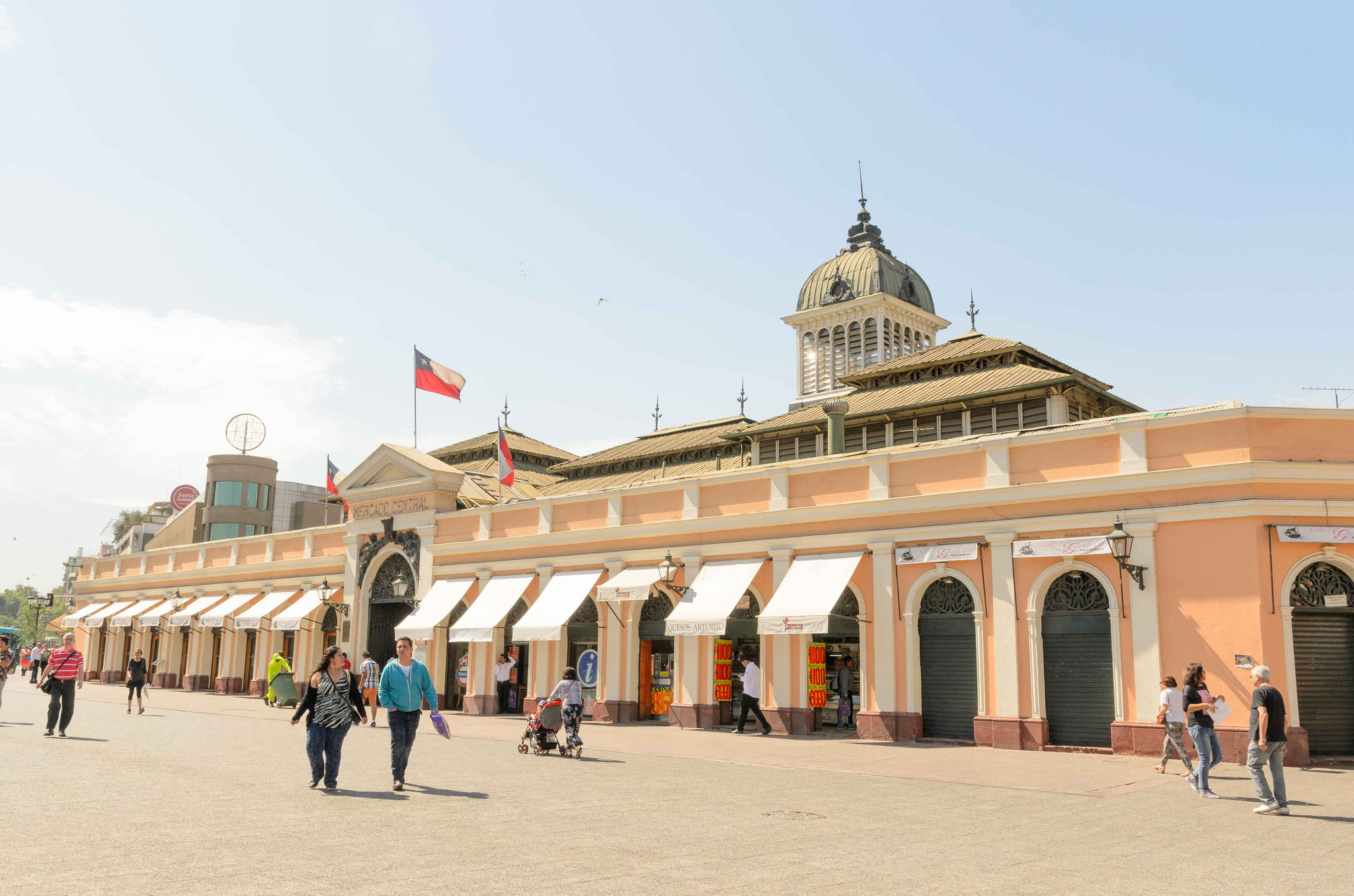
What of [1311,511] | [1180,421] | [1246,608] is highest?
[1180,421]

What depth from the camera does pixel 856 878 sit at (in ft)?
25.1

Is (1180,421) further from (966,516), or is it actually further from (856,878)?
(856,878)

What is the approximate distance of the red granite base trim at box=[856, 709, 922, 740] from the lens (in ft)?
68.5

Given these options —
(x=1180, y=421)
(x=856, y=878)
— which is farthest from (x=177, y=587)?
(x=856, y=878)

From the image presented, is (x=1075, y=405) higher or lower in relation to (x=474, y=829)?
higher

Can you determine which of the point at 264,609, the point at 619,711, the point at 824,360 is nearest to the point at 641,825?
the point at 619,711

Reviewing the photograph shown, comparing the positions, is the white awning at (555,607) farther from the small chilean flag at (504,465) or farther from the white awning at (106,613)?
the white awning at (106,613)

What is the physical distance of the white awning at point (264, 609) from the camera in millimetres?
36750

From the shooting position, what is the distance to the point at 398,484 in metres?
33.4

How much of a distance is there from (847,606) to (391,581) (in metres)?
16.8

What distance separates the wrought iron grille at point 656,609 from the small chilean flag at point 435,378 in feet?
37.4

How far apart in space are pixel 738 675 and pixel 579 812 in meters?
14.6

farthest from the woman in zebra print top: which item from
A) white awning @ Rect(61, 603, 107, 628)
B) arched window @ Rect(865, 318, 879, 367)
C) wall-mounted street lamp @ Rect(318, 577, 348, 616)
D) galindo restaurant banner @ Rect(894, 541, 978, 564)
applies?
white awning @ Rect(61, 603, 107, 628)

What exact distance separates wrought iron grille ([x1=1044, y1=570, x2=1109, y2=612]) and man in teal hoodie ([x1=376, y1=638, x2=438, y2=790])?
12207 millimetres
